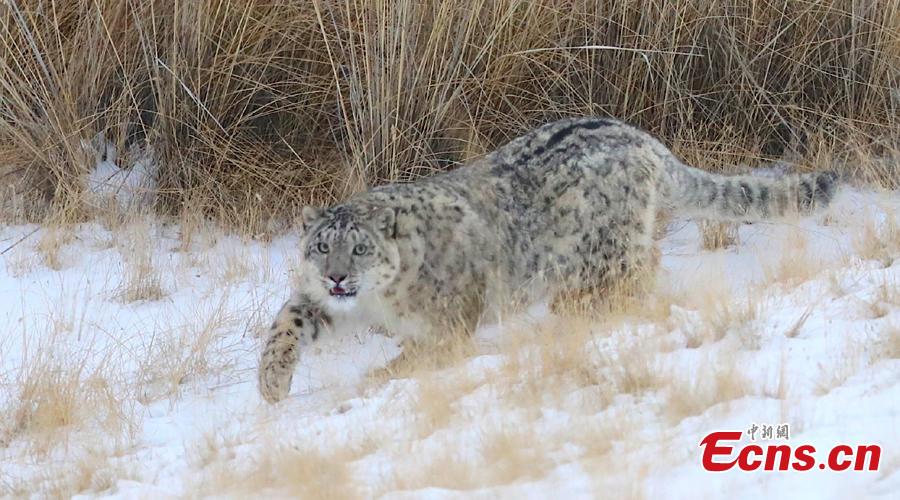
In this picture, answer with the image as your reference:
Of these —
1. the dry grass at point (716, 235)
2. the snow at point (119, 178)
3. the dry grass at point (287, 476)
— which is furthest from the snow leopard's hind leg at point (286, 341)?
the dry grass at point (716, 235)

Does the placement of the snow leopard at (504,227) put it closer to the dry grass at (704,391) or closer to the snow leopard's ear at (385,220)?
the snow leopard's ear at (385,220)

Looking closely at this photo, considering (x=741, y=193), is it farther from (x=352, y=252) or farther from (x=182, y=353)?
(x=182, y=353)

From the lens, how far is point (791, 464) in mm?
4324

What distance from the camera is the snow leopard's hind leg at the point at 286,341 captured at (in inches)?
250

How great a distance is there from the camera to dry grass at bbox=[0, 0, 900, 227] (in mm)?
8859

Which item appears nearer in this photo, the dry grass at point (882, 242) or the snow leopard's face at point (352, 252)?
the snow leopard's face at point (352, 252)

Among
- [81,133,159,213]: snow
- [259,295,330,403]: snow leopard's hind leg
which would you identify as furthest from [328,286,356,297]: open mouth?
[81,133,159,213]: snow

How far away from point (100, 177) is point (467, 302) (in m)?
3.52

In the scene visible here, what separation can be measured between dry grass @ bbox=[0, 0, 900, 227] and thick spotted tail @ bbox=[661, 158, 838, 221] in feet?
4.59

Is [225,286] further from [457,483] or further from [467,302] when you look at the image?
[457,483]

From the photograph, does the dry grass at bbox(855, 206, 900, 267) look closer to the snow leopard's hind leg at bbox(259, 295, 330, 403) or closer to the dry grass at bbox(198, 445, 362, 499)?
the snow leopard's hind leg at bbox(259, 295, 330, 403)

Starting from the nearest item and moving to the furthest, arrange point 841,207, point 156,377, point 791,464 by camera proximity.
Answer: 1. point 791,464
2. point 156,377
3. point 841,207

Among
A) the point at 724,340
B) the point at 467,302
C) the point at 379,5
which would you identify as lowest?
the point at 467,302

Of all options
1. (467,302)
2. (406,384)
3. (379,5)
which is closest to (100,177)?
(379,5)
